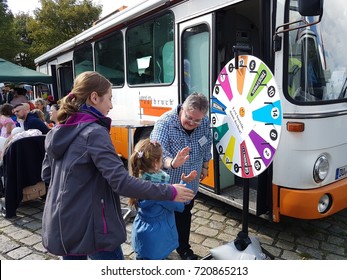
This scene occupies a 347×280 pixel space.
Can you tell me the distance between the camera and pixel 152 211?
2168 millimetres

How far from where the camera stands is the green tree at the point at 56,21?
21.9 meters

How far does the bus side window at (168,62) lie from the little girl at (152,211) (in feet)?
7.08

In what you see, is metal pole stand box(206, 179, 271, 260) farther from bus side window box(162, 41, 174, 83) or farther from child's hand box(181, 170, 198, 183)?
bus side window box(162, 41, 174, 83)

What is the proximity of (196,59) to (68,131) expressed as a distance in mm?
2421

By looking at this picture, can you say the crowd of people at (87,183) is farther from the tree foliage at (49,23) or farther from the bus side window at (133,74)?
the tree foliage at (49,23)

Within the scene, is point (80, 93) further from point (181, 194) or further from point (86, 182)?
point (181, 194)

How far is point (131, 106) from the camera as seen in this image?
5203 millimetres

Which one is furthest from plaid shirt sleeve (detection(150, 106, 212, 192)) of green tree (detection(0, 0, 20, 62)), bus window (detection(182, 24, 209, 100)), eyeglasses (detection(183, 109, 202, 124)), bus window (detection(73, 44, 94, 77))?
green tree (detection(0, 0, 20, 62))

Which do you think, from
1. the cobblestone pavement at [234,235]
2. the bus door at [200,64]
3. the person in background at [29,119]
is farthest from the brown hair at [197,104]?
the person in background at [29,119]

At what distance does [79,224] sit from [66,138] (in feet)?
1.55

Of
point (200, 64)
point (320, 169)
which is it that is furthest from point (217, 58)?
point (320, 169)
